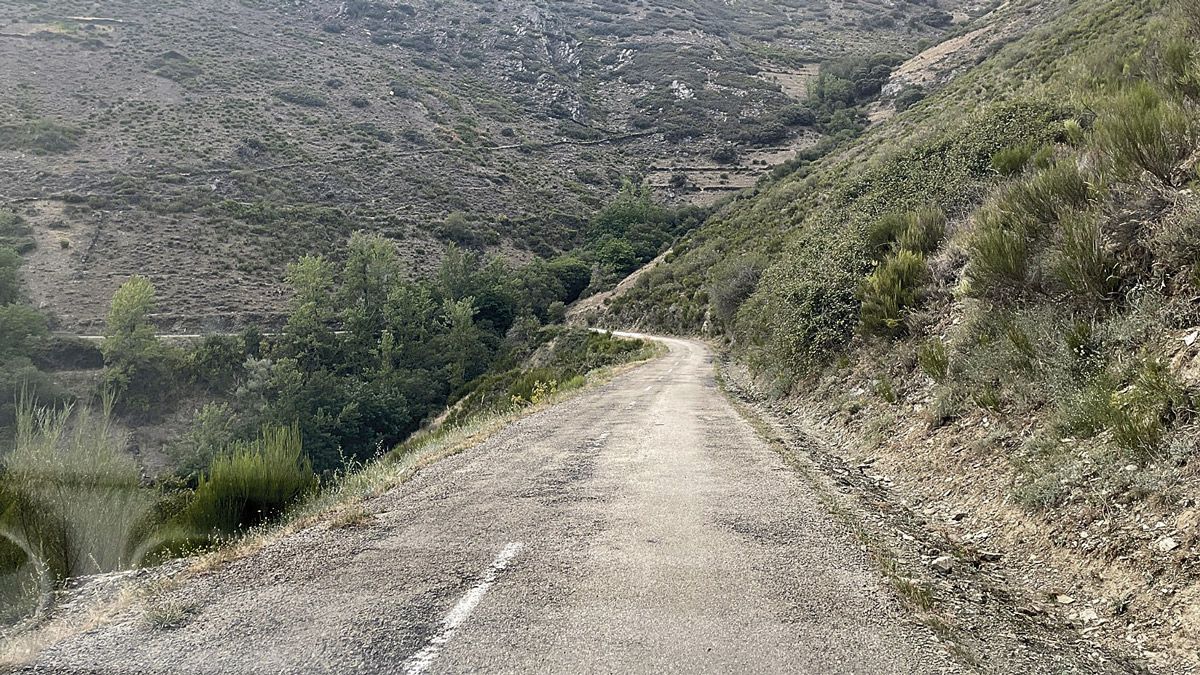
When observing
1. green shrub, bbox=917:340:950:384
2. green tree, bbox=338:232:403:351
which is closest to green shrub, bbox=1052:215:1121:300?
green shrub, bbox=917:340:950:384

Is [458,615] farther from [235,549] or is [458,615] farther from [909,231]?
[909,231]

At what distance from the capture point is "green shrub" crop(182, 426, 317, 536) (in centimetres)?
642

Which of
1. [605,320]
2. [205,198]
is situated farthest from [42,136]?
[605,320]

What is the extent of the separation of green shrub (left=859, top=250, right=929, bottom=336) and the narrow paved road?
496cm

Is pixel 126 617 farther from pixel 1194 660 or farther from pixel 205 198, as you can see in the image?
pixel 205 198

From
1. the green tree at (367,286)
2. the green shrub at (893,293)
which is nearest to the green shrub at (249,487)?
the green shrub at (893,293)

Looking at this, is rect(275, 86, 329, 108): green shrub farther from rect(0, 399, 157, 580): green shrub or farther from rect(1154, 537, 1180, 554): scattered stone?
rect(1154, 537, 1180, 554): scattered stone

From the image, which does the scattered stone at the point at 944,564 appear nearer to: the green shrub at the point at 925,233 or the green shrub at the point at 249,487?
the green shrub at the point at 249,487

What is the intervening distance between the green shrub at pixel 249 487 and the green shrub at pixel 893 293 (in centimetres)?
944

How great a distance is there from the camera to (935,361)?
8578 millimetres

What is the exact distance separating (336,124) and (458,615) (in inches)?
3196

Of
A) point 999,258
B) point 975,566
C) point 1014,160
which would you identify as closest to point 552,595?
point 975,566

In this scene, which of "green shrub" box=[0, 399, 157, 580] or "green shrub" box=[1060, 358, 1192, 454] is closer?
"green shrub" box=[1060, 358, 1192, 454]

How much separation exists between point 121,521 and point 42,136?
6758 centimetres
